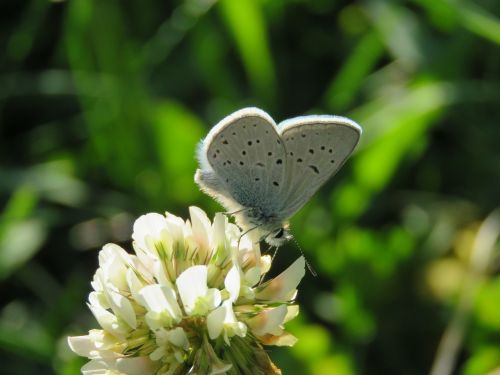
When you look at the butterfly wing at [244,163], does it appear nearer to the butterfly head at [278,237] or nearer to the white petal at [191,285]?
the butterfly head at [278,237]

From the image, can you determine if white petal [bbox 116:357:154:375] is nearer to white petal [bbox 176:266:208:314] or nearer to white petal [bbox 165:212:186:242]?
white petal [bbox 176:266:208:314]

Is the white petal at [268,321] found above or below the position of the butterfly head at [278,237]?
below

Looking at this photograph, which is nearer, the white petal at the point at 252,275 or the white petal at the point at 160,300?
the white petal at the point at 160,300

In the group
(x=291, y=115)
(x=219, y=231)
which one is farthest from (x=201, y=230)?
(x=291, y=115)

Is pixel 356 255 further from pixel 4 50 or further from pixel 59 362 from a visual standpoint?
pixel 4 50

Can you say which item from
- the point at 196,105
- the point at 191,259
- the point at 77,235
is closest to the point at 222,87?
the point at 196,105

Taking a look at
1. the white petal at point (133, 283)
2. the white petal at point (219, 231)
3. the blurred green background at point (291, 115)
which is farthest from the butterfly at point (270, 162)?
the blurred green background at point (291, 115)

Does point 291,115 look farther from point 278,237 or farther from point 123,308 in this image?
point 123,308

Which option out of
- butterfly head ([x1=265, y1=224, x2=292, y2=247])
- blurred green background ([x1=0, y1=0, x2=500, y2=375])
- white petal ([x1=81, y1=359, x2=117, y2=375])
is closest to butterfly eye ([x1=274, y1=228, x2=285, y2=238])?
butterfly head ([x1=265, y1=224, x2=292, y2=247])
